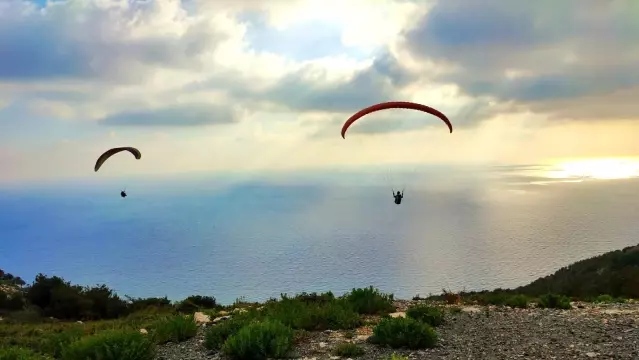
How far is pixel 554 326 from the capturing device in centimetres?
1157

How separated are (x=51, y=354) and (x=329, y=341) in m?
6.74

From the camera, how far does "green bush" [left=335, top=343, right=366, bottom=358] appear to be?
31.6ft

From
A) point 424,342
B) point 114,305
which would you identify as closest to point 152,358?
point 424,342

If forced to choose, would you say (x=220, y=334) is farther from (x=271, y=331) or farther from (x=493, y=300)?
(x=493, y=300)

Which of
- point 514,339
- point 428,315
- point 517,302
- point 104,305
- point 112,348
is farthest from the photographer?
point 104,305

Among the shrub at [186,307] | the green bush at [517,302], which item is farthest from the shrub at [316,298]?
the shrub at [186,307]

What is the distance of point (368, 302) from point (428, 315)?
2.41 meters

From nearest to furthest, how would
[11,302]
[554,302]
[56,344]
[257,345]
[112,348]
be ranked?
[112,348] < [257,345] < [56,344] < [554,302] < [11,302]

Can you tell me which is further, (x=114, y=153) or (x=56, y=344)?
(x=114, y=153)

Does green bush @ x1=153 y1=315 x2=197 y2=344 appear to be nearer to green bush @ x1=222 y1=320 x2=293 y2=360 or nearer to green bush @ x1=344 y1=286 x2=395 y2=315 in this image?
green bush @ x1=222 y1=320 x2=293 y2=360

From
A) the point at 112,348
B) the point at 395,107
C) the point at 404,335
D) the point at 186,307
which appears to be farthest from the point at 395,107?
the point at 186,307

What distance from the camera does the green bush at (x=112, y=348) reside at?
30.0ft

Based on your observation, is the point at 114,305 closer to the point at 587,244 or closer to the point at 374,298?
the point at 374,298

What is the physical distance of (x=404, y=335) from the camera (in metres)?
10.1
